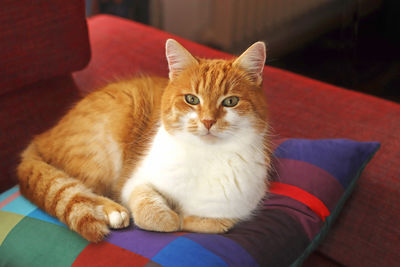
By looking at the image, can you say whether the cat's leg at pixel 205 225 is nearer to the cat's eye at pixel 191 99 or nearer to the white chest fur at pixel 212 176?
the white chest fur at pixel 212 176

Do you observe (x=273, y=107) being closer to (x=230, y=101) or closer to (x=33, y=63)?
(x=230, y=101)

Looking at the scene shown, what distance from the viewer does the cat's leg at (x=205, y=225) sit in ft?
3.63

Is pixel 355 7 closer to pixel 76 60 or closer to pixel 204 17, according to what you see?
pixel 204 17

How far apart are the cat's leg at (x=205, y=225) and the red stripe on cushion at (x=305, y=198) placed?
0.24 metres

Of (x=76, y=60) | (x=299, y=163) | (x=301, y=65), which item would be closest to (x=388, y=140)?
(x=299, y=163)

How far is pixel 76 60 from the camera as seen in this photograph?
5.29ft

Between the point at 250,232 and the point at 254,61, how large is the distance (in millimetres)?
477

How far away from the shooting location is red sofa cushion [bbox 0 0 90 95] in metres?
1.40

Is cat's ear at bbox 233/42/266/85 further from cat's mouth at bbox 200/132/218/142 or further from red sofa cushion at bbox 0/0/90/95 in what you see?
red sofa cushion at bbox 0/0/90/95

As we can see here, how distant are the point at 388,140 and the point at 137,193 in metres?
1.00

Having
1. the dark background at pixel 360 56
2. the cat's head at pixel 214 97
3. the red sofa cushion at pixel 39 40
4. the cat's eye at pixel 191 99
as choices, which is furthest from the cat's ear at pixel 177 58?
the dark background at pixel 360 56

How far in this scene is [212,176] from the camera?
1.16 meters

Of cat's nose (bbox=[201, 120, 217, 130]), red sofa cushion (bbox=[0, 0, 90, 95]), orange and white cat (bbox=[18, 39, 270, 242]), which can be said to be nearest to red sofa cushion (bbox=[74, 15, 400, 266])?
red sofa cushion (bbox=[0, 0, 90, 95])

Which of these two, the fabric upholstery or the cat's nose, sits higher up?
the cat's nose
